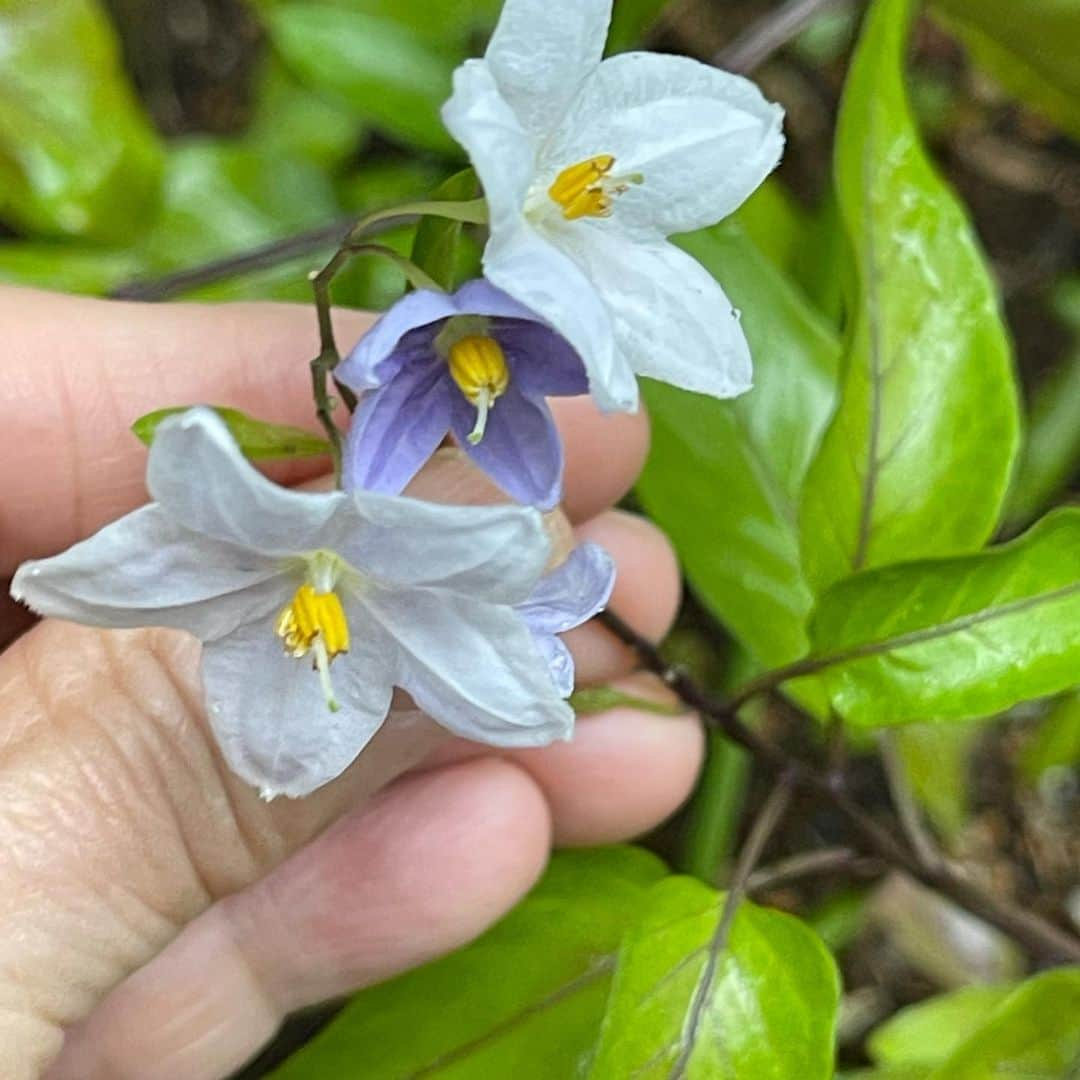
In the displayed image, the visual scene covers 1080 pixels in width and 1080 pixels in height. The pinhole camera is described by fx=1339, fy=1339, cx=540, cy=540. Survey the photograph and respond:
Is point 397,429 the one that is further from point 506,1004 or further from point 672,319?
point 506,1004

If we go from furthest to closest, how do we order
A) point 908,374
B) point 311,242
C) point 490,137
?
point 311,242, point 908,374, point 490,137

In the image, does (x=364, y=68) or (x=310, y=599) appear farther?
(x=364, y=68)

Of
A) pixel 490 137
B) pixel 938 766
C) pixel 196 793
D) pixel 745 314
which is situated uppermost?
pixel 490 137

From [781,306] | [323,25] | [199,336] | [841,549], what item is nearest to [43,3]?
[323,25]

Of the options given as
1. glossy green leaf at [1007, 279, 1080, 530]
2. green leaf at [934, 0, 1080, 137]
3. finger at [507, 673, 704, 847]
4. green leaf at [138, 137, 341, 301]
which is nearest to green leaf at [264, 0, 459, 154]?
green leaf at [138, 137, 341, 301]

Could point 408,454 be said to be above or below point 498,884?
above

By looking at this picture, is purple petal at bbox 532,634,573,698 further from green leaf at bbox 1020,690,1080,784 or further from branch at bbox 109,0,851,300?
green leaf at bbox 1020,690,1080,784

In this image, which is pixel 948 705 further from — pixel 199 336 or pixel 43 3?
pixel 43 3

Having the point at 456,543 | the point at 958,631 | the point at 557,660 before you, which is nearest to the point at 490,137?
the point at 456,543
